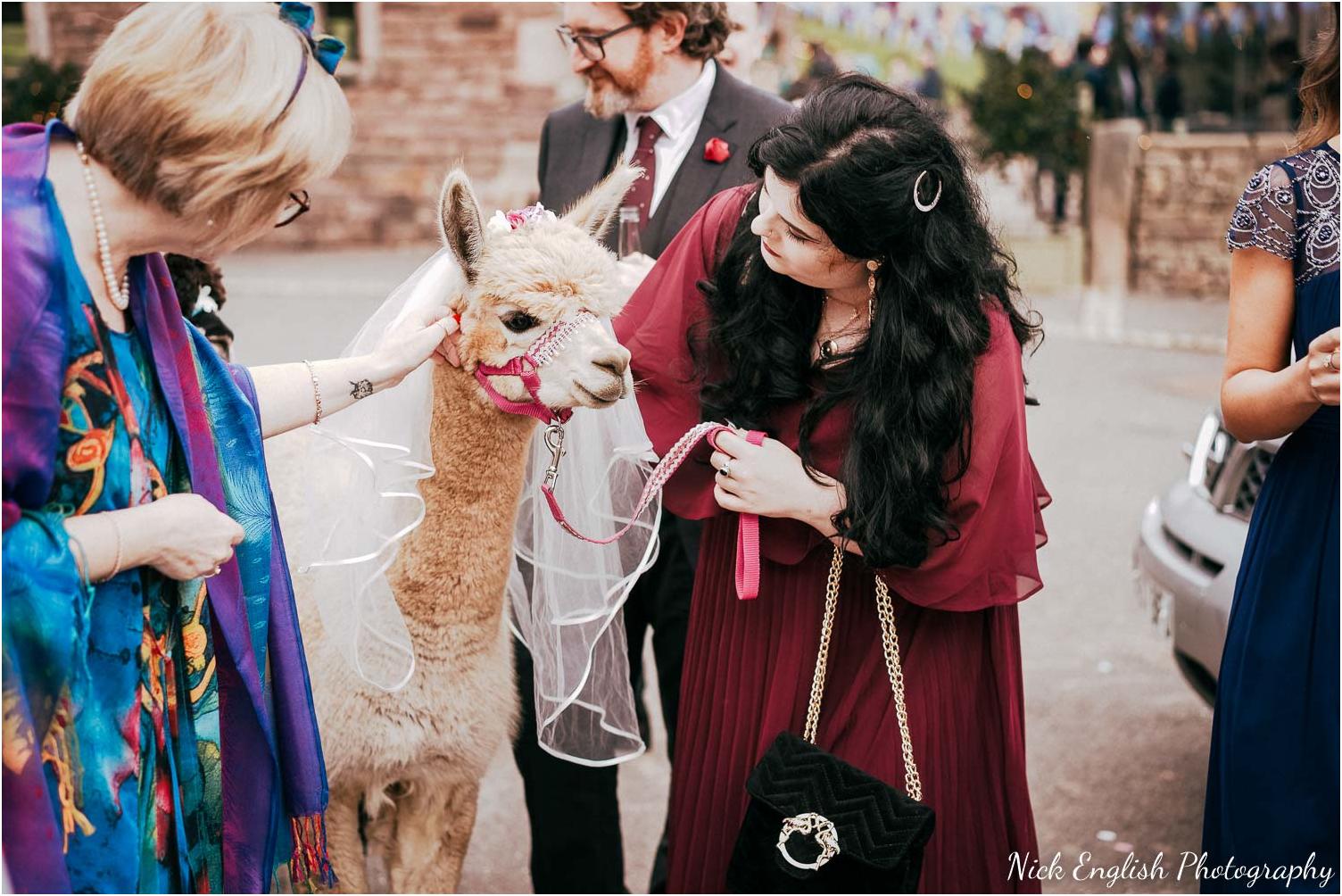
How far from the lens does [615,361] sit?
7.41ft

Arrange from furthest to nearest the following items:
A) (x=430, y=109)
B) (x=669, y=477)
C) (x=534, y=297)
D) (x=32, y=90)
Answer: (x=430, y=109) < (x=32, y=90) < (x=669, y=477) < (x=534, y=297)

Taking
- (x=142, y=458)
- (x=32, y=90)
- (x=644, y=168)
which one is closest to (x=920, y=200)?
(x=142, y=458)

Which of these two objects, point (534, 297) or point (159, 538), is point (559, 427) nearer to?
point (534, 297)

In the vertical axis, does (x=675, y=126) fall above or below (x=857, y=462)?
above

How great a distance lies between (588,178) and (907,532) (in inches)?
70.9

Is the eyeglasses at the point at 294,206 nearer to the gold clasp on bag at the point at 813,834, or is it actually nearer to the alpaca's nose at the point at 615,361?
the alpaca's nose at the point at 615,361

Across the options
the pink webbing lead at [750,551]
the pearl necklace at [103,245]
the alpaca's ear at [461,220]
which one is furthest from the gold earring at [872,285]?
the pearl necklace at [103,245]

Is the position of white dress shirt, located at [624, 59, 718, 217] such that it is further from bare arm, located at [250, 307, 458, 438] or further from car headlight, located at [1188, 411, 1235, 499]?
car headlight, located at [1188, 411, 1235, 499]

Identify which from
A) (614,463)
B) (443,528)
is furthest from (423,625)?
(614,463)

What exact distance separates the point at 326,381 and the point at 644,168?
4.78ft

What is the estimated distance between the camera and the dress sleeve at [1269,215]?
2105 millimetres

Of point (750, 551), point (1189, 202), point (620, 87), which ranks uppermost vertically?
point (620, 87)

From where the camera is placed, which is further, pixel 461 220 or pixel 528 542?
pixel 528 542

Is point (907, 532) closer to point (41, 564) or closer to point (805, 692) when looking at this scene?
point (805, 692)
